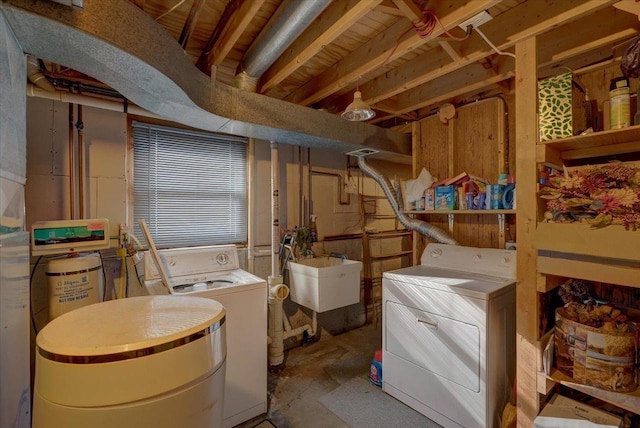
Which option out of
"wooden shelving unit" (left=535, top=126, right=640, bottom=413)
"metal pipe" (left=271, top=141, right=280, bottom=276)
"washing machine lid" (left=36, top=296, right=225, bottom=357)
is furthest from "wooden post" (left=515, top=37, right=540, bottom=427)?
"metal pipe" (left=271, top=141, right=280, bottom=276)

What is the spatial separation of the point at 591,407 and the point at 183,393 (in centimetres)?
194

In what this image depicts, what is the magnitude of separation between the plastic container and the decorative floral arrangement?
186mm

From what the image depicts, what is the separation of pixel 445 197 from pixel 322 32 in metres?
1.62

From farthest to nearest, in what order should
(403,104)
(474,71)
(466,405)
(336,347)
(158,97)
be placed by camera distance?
1. (336,347)
2. (403,104)
3. (474,71)
4. (466,405)
5. (158,97)

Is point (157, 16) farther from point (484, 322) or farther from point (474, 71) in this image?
point (484, 322)

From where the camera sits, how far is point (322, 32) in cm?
172

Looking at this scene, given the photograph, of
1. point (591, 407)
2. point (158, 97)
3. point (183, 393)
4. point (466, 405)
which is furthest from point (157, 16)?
point (591, 407)

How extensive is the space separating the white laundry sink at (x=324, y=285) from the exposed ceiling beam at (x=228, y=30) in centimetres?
176

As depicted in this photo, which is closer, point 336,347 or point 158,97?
point 158,97

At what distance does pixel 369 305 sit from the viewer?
147 inches

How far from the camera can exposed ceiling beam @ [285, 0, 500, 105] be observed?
1500mm

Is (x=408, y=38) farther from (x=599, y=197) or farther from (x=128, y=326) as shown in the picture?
(x=128, y=326)

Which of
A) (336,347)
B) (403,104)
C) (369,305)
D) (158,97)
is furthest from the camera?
(369,305)

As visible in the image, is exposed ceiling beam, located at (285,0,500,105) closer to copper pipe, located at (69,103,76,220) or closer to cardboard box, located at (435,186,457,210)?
cardboard box, located at (435,186,457,210)
